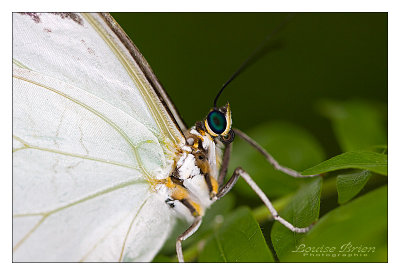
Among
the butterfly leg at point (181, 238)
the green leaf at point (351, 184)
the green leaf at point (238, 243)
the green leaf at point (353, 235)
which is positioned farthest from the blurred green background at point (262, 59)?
the green leaf at point (353, 235)

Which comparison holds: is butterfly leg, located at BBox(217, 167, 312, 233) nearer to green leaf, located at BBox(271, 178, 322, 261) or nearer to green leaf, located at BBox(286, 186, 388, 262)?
green leaf, located at BBox(271, 178, 322, 261)

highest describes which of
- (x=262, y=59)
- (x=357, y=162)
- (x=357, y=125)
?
(x=262, y=59)

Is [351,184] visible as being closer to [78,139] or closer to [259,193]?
[259,193]

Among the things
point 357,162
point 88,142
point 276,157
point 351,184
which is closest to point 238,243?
point 351,184

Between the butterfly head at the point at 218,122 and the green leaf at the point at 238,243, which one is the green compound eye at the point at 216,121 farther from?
the green leaf at the point at 238,243

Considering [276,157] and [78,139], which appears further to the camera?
[276,157]

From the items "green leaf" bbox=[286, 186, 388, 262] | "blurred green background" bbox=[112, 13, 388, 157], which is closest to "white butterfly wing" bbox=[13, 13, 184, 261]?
"green leaf" bbox=[286, 186, 388, 262]
